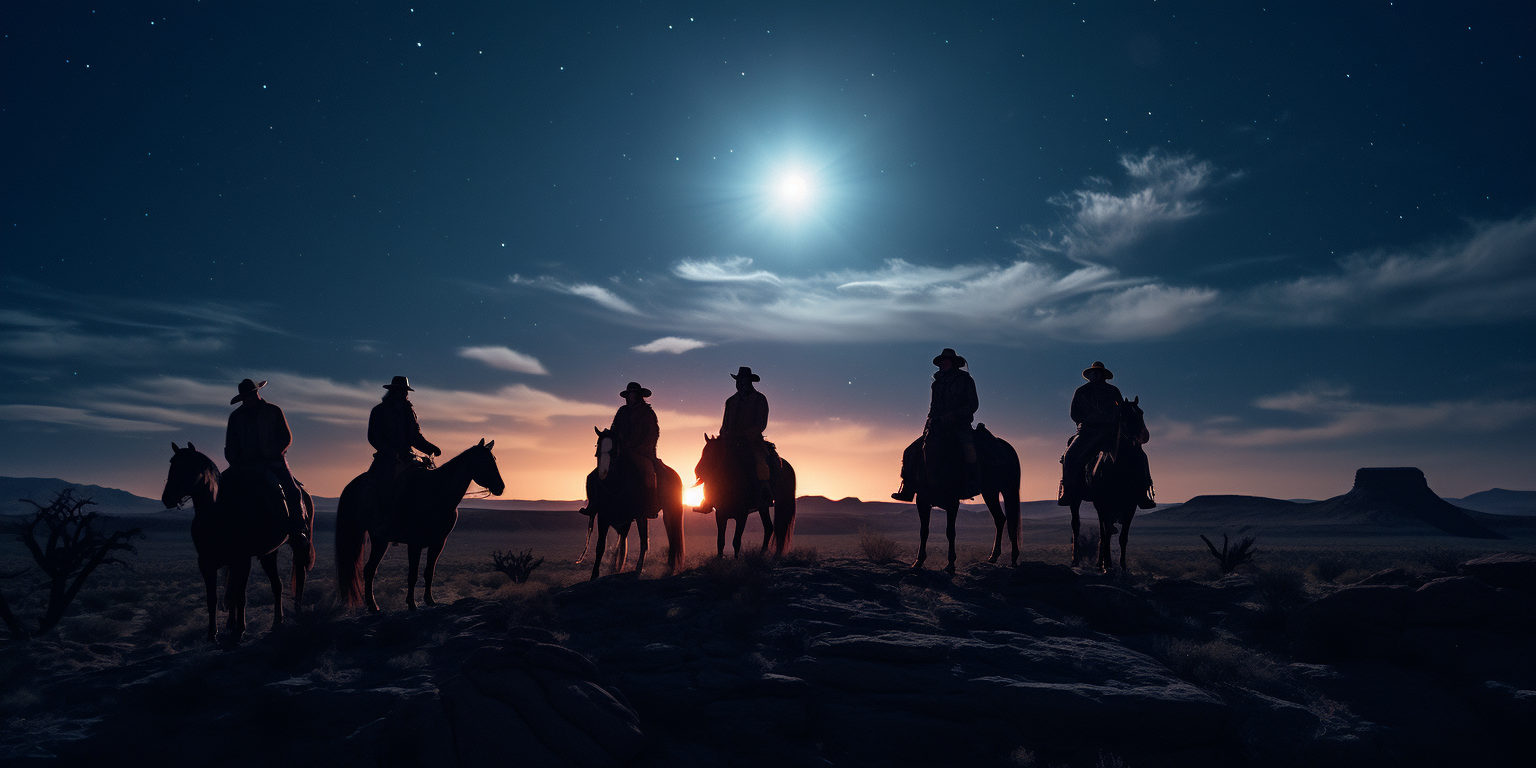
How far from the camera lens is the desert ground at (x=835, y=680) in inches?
229

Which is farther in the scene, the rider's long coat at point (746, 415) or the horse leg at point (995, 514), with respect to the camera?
the horse leg at point (995, 514)

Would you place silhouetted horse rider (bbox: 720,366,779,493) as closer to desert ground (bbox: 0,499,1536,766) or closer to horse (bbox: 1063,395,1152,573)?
desert ground (bbox: 0,499,1536,766)

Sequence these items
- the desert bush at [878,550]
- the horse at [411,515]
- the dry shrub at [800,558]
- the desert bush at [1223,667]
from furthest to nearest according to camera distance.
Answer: the desert bush at [878,550] < the dry shrub at [800,558] < the horse at [411,515] < the desert bush at [1223,667]

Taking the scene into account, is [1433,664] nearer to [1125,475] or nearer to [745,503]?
[1125,475]

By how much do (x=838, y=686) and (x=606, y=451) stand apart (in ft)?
19.1

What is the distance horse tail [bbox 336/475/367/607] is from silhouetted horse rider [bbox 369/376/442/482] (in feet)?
1.78

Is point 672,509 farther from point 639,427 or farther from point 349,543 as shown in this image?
point 349,543

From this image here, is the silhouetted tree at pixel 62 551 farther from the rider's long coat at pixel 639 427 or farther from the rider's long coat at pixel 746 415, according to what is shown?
the rider's long coat at pixel 746 415

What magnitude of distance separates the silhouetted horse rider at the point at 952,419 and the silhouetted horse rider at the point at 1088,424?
1940 mm

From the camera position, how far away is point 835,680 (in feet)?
22.1

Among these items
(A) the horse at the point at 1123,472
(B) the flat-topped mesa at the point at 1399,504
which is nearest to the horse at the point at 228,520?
(A) the horse at the point at 1123,472

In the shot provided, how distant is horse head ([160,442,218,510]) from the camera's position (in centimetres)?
870

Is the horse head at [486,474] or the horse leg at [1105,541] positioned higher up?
the horse head at [486,474]

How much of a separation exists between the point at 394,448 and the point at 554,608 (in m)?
3.83
